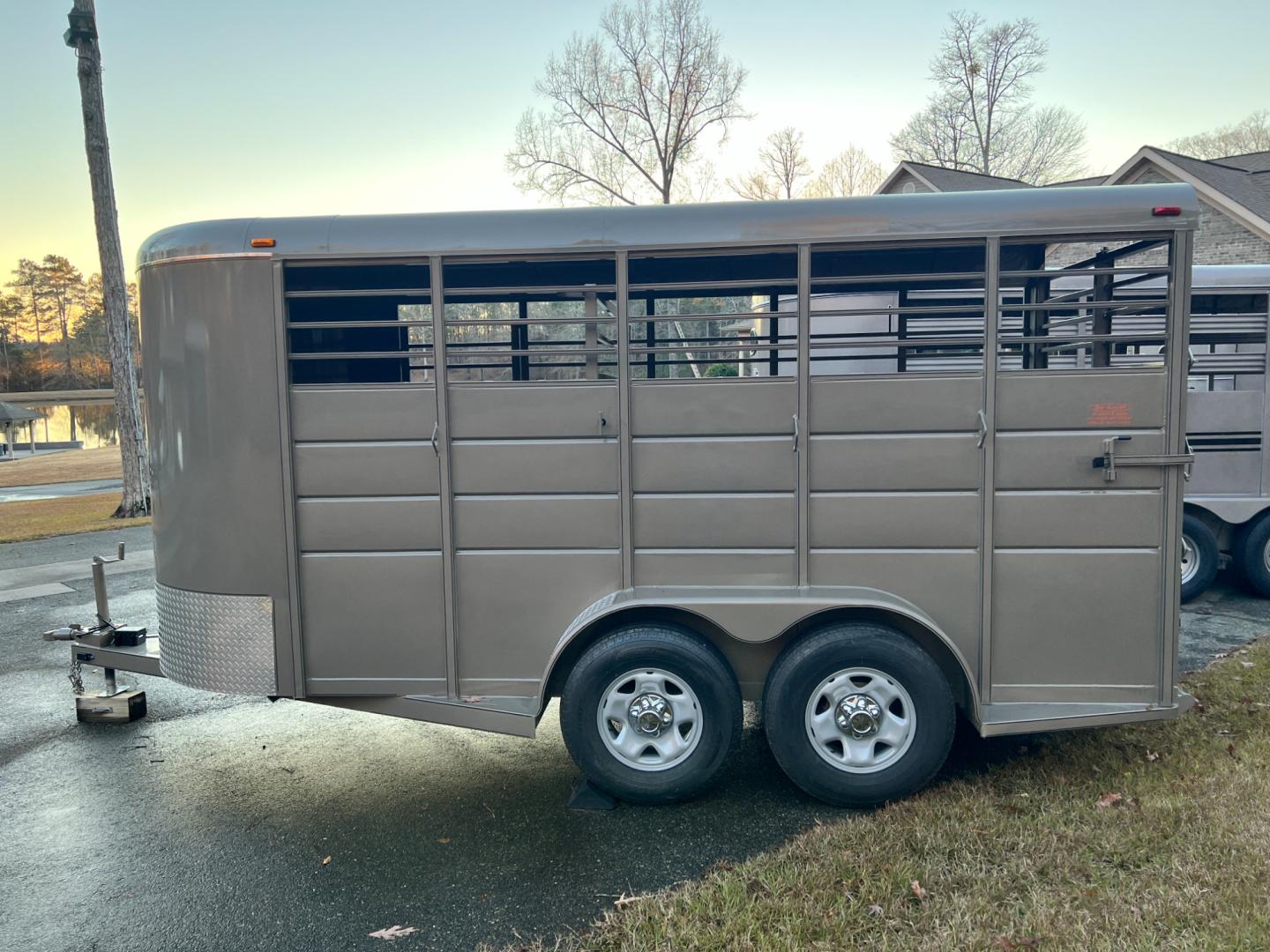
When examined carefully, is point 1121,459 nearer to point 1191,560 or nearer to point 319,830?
point 319,830

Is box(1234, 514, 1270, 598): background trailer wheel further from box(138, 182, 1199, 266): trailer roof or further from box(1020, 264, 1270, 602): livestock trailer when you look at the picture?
box(138, 182, 1199, 266): trailer roof

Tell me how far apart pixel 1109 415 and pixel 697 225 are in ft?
6.64

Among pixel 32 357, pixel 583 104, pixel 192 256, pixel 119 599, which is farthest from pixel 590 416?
pixel 32 357

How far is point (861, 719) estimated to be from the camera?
3709 millimetres

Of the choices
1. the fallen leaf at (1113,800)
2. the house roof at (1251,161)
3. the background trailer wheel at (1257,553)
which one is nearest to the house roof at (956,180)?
the house roof at (1251,161)

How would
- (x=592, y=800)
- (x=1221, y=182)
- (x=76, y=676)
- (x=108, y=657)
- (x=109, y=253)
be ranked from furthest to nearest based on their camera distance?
(x=1221, y=182), (x=109, y=253), (x=76, y=676), (x=108, y=657), (x=592, y=800)

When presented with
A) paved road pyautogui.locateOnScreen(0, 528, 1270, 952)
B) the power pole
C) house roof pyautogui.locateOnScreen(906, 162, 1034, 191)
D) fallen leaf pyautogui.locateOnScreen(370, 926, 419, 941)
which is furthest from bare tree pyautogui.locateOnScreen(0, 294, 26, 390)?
fallen leaf pyautogui.locateOnScreen(370, 926, 419, 941)

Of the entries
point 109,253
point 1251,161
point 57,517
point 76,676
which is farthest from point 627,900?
point 1251,161

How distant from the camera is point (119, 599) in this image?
8.26 meters

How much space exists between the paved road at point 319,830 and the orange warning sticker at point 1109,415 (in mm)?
1781

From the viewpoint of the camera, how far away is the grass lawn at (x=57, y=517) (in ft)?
43.3

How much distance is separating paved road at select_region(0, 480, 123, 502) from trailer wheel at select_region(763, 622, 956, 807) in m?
21.6

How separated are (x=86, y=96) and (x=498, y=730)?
51.3 feet

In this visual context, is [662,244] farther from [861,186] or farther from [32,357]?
[32,357]
